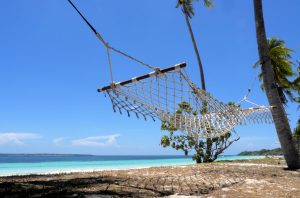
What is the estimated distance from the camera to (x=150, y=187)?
4500mm

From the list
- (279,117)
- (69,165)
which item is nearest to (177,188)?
(279,117)

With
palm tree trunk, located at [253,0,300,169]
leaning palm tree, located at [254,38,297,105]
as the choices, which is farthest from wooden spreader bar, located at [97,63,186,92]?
leaning palm tree, located at [254,38,297,105]

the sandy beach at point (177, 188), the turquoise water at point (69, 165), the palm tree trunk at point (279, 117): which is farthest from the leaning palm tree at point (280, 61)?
the turquoise water at point (69, 165)

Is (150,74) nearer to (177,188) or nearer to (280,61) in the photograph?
(177,188)

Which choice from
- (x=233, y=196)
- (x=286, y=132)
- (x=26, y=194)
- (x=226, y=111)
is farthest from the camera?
(x=286, y=132)

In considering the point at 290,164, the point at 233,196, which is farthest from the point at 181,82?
the point at 290,164

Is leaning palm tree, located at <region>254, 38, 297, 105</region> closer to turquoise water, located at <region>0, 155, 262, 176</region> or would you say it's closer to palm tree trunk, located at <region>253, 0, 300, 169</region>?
palm tree trunk, located at <region>253, 0, 300, 169</region>

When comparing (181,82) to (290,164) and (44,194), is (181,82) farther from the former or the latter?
(290,164)

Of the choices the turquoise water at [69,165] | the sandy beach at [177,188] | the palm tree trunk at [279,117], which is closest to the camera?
the sandy beach at [177,188]

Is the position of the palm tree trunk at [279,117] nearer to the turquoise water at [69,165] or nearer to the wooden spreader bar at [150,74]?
the wooden spreader bar at [150,74]

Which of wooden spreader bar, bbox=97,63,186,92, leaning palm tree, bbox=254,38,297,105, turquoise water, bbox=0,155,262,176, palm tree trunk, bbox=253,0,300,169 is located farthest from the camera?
turquoise water, bbox=0,155,262,176

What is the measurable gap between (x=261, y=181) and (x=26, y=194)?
12.1 ft

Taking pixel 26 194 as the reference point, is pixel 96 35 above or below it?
above

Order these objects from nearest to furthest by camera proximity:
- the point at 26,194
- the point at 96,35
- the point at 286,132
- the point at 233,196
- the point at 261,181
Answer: the point at 26,194, the point at 233,196, the point at 96,35, the point at 261,181, the point at 286,132
